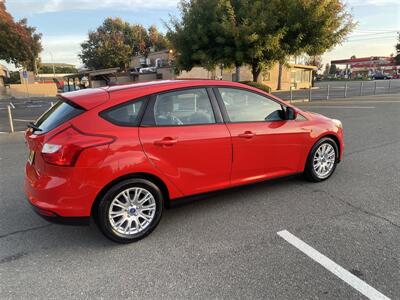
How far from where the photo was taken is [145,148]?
124 inches

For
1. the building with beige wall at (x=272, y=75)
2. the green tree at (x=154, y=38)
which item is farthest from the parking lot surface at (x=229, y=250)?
the green tree at (x=154, y=38)

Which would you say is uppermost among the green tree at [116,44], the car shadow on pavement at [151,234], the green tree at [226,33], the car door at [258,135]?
the green tree at [116,44]

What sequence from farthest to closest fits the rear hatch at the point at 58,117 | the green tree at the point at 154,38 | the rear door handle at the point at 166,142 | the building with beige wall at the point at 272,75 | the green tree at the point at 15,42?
Result: the green tree at the point at 154,38
the building with beige wall at the point at 272,75
the green tree at the point at 15,42
the rear door handle at the point at 166,142
the rear hatch at the point at 58,117

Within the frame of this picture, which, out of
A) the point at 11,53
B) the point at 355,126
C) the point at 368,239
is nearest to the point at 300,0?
the point at 355,126

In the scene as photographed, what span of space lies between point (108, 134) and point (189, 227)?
4.52 feet

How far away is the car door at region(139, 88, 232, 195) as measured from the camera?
10.7ft

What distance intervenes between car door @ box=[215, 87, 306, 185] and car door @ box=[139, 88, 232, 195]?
0.15 m

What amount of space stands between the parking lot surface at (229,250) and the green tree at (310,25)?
12.5 meters

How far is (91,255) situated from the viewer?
10.1ft

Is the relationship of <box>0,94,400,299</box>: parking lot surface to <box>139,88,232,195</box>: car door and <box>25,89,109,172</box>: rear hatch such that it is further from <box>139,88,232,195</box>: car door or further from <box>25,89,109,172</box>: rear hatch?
<box>25,89,109,172</box>: rear hatch

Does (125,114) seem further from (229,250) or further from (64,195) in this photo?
(229,250)

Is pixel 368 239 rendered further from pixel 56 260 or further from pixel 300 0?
pixel 300 0

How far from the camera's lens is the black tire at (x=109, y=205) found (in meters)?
3.06

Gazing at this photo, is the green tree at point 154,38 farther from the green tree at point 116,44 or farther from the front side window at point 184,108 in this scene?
the front side window at point 184,108
